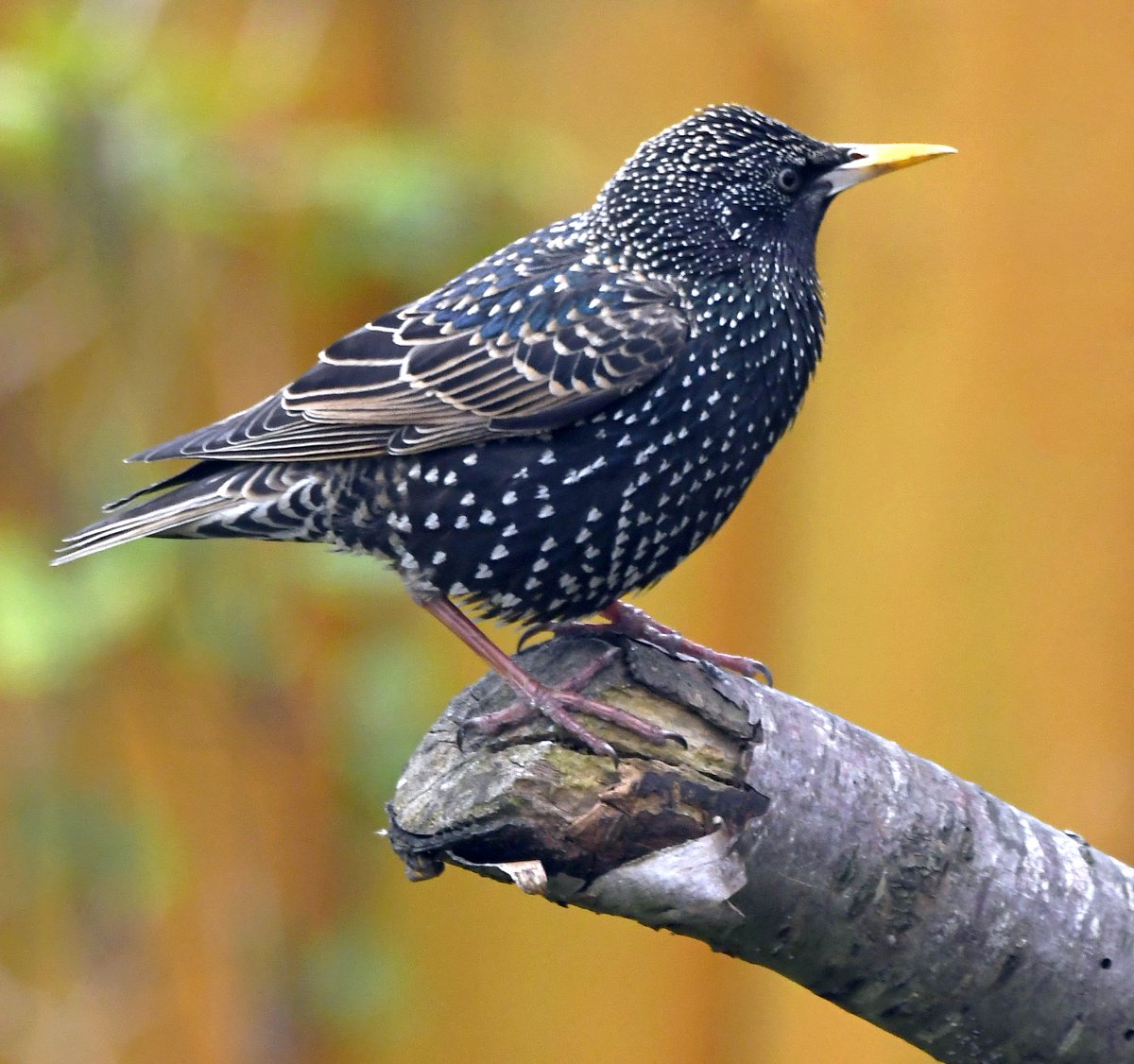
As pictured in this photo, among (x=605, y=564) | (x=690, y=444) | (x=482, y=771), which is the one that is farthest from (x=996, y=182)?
(x=482, y=771)

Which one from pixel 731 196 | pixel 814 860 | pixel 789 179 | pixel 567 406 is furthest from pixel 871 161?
pixel 814 860

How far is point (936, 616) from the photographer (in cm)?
318

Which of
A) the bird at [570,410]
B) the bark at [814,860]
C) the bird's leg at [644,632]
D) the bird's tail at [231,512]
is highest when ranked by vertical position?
the bird at [570,410]

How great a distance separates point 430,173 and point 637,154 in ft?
1.76

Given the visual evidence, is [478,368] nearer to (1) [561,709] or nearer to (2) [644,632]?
(2) [644,632]

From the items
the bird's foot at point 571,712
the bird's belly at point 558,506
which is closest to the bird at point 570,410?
the bird's belly at point 558,506

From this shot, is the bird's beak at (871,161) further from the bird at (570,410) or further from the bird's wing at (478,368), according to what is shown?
the bird's wing at (478,368)

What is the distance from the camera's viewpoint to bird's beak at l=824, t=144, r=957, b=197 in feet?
8.86

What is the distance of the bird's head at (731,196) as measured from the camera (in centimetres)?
277

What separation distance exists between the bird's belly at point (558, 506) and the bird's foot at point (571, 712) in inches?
10.5

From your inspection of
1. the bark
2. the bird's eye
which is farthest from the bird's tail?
the bird's eye

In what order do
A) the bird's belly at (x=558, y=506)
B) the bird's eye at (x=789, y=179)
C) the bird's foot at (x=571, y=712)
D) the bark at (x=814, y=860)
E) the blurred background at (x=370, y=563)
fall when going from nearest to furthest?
the bark at (x=814, y=860) < the bird's foot at (x=571, y=712) < the bird's belly at (x=558, y=506) < the bird's eye at (x=789, y=179) < the blurred background at (x=370, y=563)

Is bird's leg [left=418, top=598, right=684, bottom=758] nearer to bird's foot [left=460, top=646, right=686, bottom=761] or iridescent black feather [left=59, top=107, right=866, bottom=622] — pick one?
bird's foot [left=460, top=646, right=686, bottom=761]

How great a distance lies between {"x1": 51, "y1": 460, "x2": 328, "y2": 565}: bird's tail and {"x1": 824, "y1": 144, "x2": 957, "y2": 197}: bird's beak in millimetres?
1092
